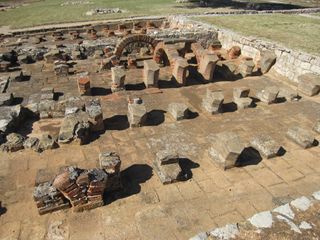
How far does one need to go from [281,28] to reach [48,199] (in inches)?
583

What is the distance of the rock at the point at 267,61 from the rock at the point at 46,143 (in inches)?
341

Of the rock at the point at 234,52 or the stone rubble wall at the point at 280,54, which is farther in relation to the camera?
the rock at the point at 234,52

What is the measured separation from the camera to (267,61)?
11.6 m

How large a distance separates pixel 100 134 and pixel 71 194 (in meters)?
2.64

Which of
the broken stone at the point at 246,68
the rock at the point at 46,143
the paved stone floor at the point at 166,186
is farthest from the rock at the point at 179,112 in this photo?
the broken stone at the point at 246,68

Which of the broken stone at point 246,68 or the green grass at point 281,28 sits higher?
the green grass at point 281,28

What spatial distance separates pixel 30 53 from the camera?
13.3 meters

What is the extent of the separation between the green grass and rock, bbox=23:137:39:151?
33.3 feet

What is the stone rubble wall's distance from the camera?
1044 centimetres

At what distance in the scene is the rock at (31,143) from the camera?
6.71 meters

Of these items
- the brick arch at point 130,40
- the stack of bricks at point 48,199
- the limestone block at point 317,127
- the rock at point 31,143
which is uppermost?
the brick arch at point 130,40

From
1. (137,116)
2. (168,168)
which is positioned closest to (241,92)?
(137,116)

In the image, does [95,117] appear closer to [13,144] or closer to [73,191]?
[13,144]

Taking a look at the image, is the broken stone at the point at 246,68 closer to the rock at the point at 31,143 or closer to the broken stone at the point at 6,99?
the rock at the point at 31,143
